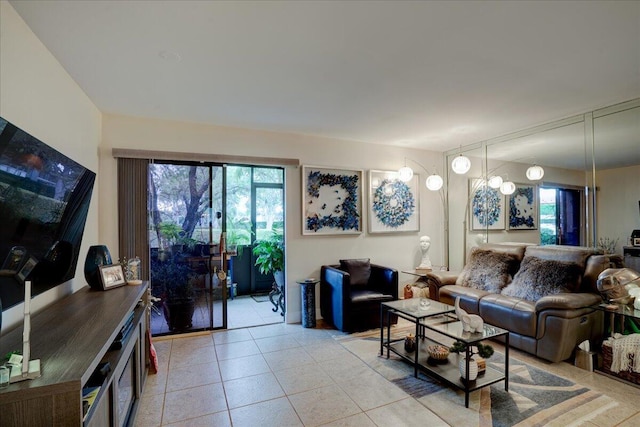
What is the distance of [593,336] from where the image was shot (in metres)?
3.07

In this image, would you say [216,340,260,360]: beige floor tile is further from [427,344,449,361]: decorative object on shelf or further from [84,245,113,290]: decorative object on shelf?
[427,344,449,361]: decorative object on shelf

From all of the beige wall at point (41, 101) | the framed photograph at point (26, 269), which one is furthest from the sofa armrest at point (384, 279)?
the framed photograph at point (26, 269)

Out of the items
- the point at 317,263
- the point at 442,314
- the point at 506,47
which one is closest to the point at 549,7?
the point at 506,47

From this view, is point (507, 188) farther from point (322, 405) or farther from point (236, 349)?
point (236, 349)

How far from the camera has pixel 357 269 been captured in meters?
4.34

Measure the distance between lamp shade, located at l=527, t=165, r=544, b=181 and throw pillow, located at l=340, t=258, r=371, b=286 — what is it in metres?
2.48

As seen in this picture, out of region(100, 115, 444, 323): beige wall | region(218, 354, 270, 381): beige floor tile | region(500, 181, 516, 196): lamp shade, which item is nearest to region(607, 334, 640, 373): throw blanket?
region(500, 181, 516, 196): lamp shade

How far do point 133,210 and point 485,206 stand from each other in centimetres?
482

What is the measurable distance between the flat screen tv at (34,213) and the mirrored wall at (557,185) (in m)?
4.91

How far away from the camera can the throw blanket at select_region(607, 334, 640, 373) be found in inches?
104

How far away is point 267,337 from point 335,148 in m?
2.72

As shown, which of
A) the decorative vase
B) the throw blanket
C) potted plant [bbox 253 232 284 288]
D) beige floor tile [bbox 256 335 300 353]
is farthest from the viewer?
potted plant [bbox 253 232 284 288]

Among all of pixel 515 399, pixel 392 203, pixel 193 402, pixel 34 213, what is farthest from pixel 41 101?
pixel 392 203

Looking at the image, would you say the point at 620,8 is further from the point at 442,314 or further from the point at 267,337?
the point at 267,337
